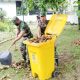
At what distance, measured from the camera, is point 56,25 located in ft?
28.5

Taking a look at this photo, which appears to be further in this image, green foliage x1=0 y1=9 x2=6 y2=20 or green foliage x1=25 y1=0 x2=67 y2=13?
green foliage x1=0 y1=9 x2=6 y2=20

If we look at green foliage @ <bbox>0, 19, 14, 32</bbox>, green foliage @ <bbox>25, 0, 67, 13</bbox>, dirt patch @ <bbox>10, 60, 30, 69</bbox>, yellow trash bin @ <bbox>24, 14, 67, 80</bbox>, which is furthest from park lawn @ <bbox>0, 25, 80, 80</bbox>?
→ green foliage @ <bbox>0, 19, 14, 32</bbox>

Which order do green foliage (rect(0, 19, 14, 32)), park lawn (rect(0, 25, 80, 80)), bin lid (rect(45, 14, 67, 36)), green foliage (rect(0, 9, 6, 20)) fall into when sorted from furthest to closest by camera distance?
green foliage (rect(0, 9, 6, 20)) < green foliage (rect(0, 19, 14, 32)) < bin lid (rect(45, 14, 67, 36)) < park lawn (rect(0, 25, 80, 80))

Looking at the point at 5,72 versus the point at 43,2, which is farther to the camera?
the point at 43,2

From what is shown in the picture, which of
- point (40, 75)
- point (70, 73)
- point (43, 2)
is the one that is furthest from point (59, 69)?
point (43, 2)

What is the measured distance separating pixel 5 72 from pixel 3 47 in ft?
14.3

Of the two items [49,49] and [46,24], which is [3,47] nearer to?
[46,24]

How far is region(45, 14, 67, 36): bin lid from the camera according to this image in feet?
27.8

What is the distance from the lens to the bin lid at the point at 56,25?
848 centimetres

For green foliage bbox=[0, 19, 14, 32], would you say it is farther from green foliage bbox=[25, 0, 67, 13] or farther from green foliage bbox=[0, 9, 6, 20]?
green foliage bbox=[0, 9, 6, 20]

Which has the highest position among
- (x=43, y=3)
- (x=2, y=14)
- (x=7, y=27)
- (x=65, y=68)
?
(x=43, y=3)

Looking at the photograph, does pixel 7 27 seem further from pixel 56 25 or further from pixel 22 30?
pixel 56 25

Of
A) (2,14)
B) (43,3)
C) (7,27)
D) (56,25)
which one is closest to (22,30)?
(56,25)

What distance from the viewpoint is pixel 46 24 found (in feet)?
29.5
